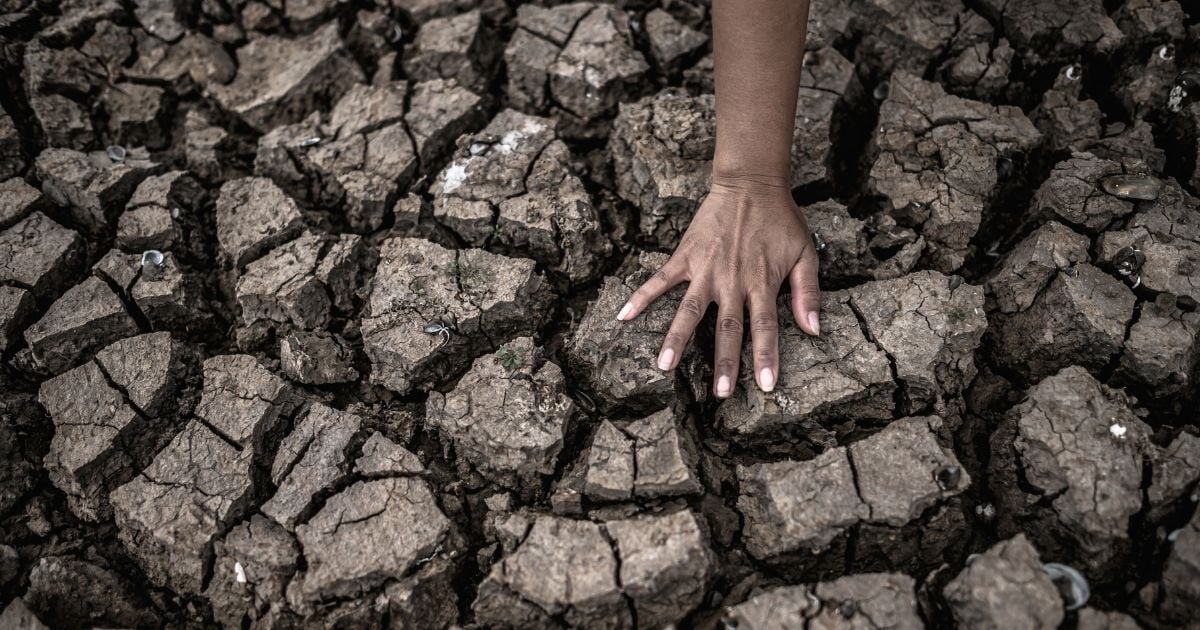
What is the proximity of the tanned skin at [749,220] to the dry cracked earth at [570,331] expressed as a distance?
0.40 ft

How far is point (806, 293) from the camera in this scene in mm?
2184

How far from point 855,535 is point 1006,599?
38 centimetres

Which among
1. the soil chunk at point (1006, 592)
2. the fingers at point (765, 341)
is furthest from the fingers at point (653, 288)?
the soil chunk at point (1006, 592)

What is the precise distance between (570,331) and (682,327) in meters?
0.49

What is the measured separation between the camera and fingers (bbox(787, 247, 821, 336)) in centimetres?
217

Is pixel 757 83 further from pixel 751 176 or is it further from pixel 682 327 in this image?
pixel 682 327

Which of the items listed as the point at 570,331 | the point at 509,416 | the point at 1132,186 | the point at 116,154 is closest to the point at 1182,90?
the point at 1132,186

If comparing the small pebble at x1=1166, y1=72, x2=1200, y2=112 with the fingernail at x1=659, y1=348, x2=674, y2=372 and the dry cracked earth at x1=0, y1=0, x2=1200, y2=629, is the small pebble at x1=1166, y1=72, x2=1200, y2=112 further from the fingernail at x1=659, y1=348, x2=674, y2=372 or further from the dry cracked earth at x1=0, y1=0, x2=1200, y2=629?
the fingernail at x1=659, y1=348, x2=674, y2=372

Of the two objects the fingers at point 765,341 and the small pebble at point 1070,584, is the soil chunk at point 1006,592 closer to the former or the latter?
the small pebble at point 1070,584

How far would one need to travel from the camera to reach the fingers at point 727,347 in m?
2.06

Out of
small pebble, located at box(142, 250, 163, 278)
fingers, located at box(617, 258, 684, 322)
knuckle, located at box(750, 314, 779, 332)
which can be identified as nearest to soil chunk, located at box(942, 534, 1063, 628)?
knuckle, located at box(750, 314, 779, 332)

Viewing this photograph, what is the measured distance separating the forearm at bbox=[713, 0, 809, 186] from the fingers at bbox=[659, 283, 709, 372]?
0.44m

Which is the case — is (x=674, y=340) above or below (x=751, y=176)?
below

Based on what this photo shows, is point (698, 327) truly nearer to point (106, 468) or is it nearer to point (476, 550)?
point (476, 550)
